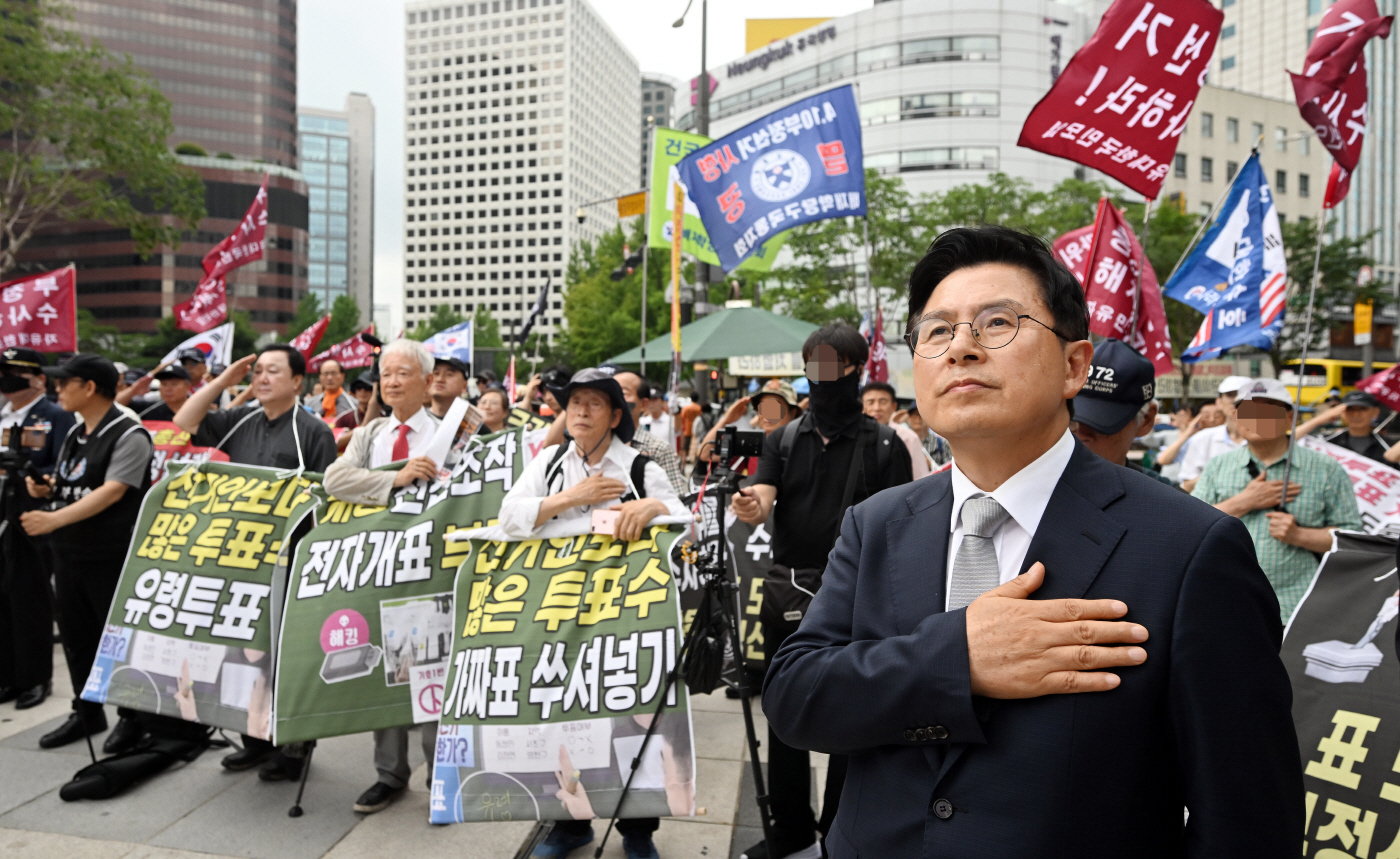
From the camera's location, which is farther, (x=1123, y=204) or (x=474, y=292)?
(x=474, y=292)

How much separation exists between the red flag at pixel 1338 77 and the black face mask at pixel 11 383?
8143 mm

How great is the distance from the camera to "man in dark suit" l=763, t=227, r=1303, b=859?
1194 millimetres

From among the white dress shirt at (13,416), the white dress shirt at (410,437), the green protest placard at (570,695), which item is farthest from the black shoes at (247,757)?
the white dress shirt at (13,416)

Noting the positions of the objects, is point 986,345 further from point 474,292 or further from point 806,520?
point 474,292

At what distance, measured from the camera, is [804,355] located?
12.1ft

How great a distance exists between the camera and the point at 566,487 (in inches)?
152

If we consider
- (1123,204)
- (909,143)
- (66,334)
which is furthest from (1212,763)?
(909,143)

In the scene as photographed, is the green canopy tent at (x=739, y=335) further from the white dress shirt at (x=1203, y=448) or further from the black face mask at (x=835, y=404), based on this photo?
the black face mask at (x=835, y=404)

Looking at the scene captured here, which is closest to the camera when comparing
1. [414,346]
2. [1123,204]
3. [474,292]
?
[414,346]

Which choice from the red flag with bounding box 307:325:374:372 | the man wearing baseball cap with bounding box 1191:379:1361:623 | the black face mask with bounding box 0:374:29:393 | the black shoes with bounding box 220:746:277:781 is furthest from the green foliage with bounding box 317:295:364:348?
the man wearing baseball cap with bounding box 1191:379:1361:623

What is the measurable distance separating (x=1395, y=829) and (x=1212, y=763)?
1.85 m

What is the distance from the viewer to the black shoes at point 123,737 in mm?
4684

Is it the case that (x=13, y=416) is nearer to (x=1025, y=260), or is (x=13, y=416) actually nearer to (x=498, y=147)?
(x=1025, y=260)

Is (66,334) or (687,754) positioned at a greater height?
(66,334)
